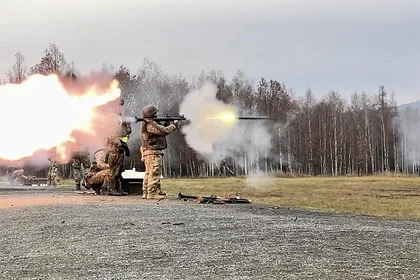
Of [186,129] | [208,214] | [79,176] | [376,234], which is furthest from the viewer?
[79,176]

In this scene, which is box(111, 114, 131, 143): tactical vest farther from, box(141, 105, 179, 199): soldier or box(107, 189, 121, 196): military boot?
box(107, 189, 121, 196): military boot

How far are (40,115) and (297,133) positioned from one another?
151 ft

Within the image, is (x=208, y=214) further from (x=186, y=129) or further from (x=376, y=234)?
(x=186, y=129)

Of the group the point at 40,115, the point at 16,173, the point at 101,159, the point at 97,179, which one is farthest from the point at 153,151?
the point at 16,173

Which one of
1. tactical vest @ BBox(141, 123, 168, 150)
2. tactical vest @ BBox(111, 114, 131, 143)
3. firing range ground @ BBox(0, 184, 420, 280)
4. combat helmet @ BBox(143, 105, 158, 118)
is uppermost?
combat helmet @ BBox(143, 105, 158, 118)

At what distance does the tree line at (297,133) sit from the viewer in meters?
54.0

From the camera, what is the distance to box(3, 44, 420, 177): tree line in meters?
54.0

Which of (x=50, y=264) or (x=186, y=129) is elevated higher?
(x=186, y=129)

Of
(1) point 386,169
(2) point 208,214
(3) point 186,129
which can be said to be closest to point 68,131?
(3) point 186,129

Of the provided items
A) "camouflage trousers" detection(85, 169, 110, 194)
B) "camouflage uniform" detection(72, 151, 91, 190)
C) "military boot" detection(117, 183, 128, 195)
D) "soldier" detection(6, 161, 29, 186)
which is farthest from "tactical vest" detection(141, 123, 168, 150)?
"soldier" detection(6, 161, 29, 186)

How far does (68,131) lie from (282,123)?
117ft

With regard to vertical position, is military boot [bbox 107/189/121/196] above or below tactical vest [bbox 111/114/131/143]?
below

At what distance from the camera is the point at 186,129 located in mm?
25188

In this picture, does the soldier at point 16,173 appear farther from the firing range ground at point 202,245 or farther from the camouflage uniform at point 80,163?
the firing range ground at point 202,245
